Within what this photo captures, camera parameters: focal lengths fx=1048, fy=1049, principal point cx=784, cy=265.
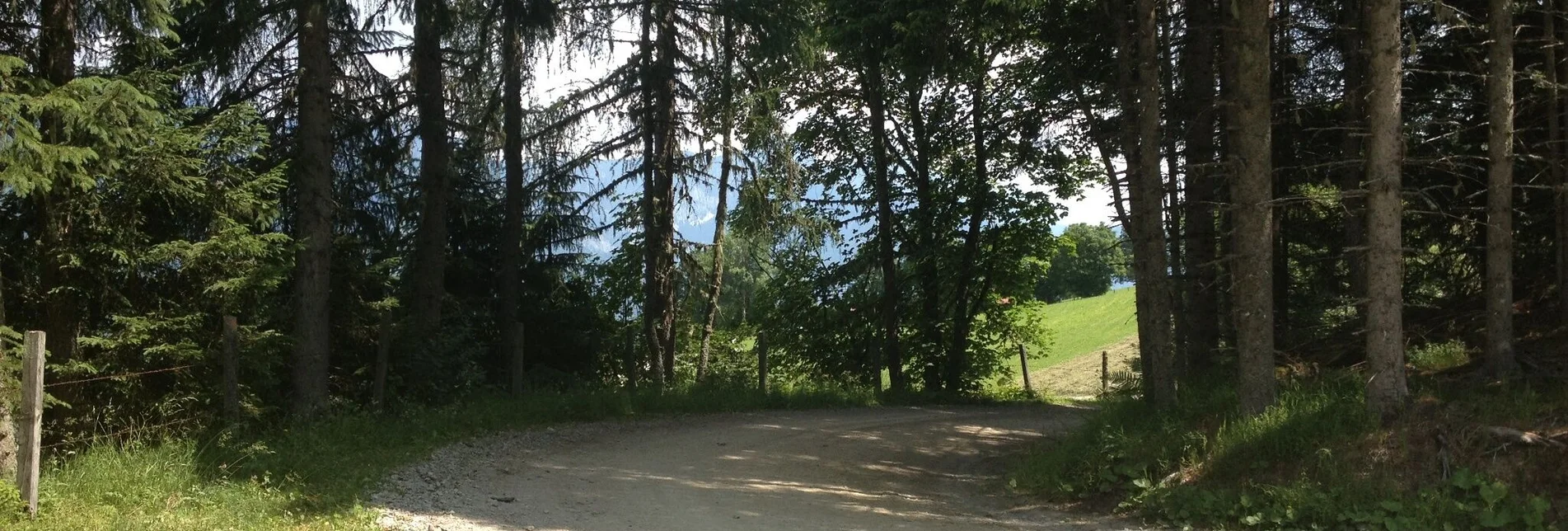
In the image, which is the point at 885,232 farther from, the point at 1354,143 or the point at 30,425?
the point at 30,425

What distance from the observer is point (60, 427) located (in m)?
10.9

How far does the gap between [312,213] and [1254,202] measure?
11670mm

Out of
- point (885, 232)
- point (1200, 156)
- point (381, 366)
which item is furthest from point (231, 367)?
point (885, 232)

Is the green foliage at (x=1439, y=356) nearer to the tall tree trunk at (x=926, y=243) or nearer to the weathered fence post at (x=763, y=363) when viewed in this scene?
the weathered fence post at (x=763, y=363)

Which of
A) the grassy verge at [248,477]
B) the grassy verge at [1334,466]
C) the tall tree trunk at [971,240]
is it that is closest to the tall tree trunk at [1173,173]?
the grassy verge at [1334,466]

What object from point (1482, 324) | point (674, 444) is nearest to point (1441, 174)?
point (1482, 324)

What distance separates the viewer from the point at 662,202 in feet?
74.8

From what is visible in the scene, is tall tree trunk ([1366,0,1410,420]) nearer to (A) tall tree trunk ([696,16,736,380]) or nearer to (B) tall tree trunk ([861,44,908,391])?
(A) tall tree trunk ([696,16,736,380])

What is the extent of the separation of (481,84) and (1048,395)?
Result: 17538 millimetres

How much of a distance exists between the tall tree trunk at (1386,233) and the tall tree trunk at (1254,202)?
107 centimetres

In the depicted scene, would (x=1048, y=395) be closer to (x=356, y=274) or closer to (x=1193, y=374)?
(x=1193, y=374)

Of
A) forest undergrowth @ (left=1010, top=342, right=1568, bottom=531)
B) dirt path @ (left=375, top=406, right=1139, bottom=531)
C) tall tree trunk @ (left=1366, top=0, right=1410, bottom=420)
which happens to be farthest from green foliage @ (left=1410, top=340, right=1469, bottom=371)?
dirt path @ (left=375, top=406, right=1139, bottom=531)

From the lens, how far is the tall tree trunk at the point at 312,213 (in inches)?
553

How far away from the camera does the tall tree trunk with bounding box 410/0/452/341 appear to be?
1883cm
